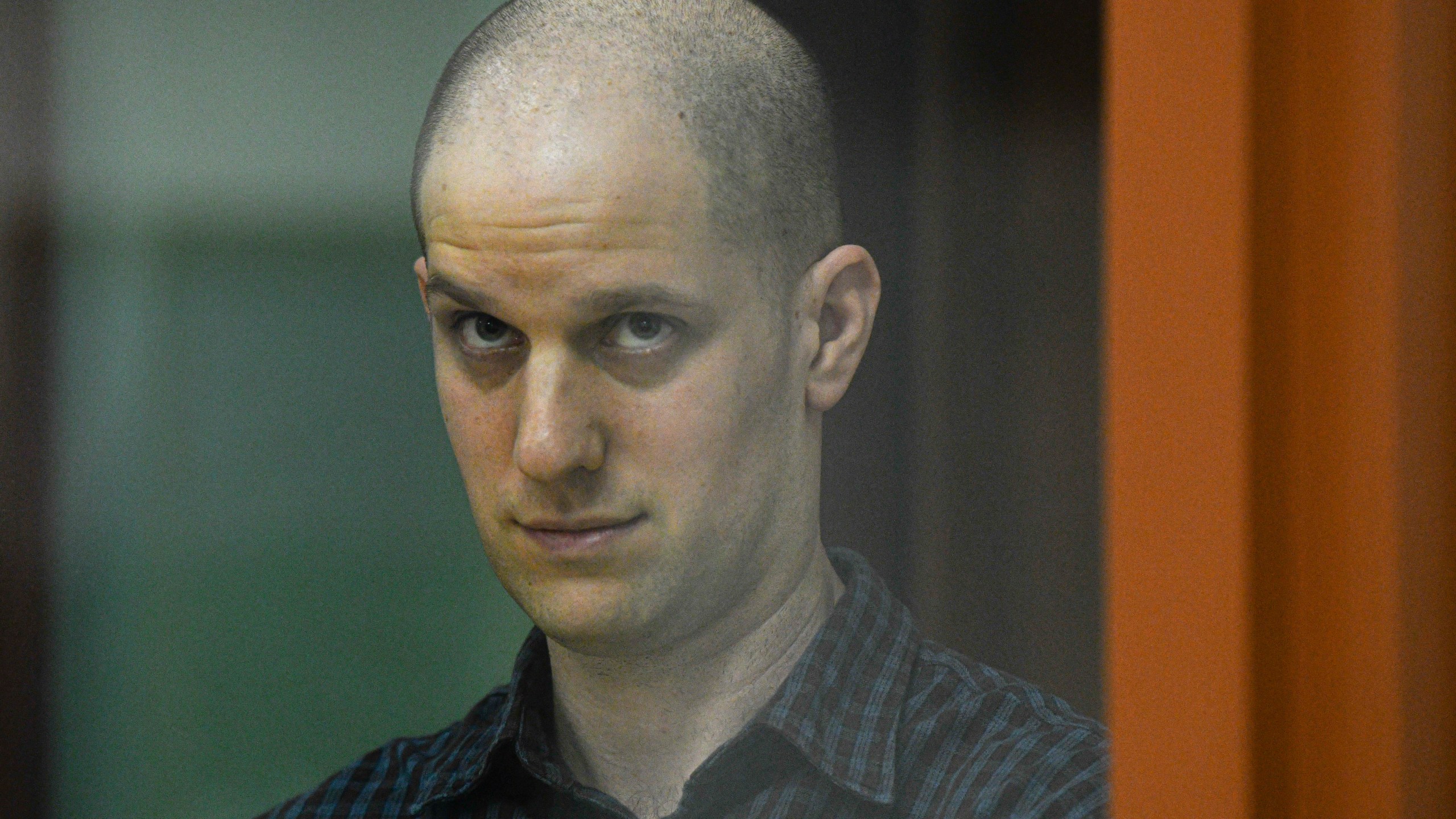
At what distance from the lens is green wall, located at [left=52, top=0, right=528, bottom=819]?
1305 mm

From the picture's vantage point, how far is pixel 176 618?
1.33 meters

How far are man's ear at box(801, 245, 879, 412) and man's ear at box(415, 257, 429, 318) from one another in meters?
0.39

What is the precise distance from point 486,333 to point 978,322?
0.47 meters

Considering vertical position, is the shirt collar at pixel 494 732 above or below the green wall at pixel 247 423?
below

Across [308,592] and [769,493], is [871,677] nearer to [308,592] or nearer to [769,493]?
[769,493]

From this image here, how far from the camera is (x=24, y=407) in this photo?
1.35 metres

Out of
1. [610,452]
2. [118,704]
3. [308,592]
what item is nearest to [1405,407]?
[610,452]

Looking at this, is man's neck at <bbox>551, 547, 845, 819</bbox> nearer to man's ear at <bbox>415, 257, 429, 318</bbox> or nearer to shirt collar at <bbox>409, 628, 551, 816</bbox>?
shirt collar at <bbox>409, 628, 551, 816</bbox>

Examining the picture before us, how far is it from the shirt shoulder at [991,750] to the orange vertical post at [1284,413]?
39mm

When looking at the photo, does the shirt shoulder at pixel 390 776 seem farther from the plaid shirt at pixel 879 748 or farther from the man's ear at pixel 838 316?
the man's ear at pixel 838 316

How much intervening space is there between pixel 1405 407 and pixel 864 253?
50cm

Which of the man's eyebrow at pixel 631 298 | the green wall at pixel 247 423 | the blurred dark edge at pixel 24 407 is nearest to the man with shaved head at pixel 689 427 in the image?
the man's eyebrow at pixel 631 298

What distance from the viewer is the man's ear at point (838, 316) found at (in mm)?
1200

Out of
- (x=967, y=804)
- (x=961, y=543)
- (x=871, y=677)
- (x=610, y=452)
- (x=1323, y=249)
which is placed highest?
(x=1323, y=249)
